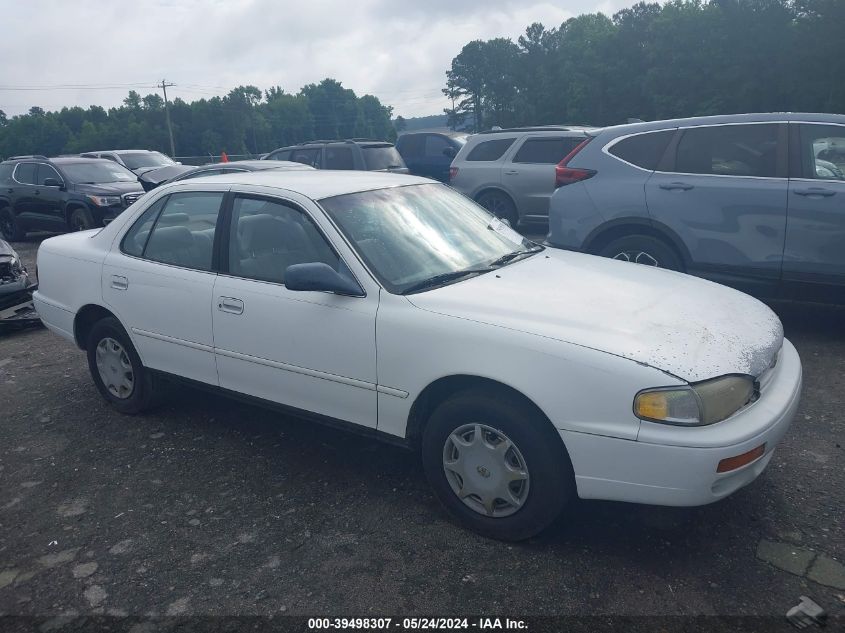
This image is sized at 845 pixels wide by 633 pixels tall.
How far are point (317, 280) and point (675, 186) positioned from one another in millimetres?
3895

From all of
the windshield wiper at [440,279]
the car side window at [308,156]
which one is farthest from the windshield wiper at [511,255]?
the car side window at [308,156]

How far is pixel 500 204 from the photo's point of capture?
470 inches

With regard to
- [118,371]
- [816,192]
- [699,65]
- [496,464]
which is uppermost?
[699,65]

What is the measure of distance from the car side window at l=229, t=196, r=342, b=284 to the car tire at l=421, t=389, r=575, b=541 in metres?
1.03

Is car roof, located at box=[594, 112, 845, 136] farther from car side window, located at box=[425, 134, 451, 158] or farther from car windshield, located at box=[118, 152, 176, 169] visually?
car windshield, located at box=[118, 152, 176, 169]

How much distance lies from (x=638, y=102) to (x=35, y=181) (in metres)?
41.0

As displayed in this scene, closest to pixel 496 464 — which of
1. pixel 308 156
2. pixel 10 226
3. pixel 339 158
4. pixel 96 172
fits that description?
pixel 339 158

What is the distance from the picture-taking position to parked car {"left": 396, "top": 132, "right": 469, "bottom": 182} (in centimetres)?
1590

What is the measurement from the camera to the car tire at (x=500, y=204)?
11.8 m

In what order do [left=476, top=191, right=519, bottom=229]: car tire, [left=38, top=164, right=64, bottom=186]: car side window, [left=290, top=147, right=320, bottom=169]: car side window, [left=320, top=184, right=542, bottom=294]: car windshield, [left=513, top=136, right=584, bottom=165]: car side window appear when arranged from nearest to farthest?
[left=320, top=184, right=542, bottom=294]: car windshield → [left=513, top=136, right=584, bottom=165]: car side window → [left=476, top=191, right=519, bottom=229]: car tire → [left=290, top=147, right=320, bottom=169]: car side window → [left=38, top=164, right=64, bottom=186]: car side window

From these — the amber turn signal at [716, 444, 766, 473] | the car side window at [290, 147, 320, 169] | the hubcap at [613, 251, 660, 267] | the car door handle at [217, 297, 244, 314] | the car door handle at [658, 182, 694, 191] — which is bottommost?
the amber turn signal at [716, 444, 766, 473]

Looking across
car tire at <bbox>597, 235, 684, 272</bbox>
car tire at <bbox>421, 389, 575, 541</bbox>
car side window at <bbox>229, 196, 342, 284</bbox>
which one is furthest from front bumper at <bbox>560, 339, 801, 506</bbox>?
car tire at <bbox>597, 235, 684, 272</bbox>

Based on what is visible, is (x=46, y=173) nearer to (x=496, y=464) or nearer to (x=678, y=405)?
(x=496, y=464)

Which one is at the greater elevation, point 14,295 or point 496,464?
point 496,464
